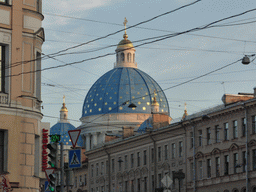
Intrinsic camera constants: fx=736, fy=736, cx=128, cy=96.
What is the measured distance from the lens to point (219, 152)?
196 feet

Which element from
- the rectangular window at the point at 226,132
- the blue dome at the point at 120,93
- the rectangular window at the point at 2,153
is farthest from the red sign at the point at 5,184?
the blue dome at the point at 120,93

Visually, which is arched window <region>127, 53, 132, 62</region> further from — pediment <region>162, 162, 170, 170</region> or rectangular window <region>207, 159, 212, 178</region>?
rectangular window <region>207, 159, 212, 178</region>

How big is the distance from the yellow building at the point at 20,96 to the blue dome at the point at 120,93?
4469 inches

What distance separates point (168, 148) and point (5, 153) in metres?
44.5

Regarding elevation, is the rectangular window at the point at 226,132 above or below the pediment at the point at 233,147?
above

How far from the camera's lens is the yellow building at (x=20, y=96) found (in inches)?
1018

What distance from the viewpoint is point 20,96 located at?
1037 inches

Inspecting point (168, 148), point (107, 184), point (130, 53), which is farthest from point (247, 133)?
point (130, 53)

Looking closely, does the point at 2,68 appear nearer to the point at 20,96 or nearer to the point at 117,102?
the point at 20,96

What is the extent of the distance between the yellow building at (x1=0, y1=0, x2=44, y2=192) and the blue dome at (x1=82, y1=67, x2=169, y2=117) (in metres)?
114

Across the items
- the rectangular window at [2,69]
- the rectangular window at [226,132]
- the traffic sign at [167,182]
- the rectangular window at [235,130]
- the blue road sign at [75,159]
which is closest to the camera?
the blue road sign at [75,159]

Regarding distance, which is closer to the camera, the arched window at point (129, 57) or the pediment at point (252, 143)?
the pediment at point (252, 143)

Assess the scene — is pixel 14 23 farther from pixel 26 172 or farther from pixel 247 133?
pixel 247 133

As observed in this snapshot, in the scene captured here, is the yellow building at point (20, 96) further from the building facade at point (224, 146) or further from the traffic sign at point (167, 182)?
the building facade at point (224, 146)
